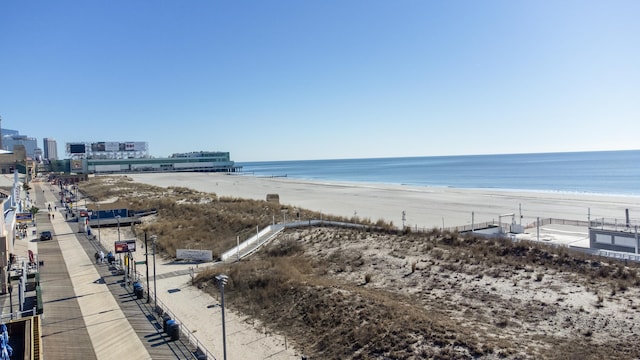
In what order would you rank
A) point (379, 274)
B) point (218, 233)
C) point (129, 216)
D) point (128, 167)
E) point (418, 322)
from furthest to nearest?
1. point (128, 167)
2. point (129, 216)
3. point (218, 233)
4. point (379, 274)
5. point (418, 322)

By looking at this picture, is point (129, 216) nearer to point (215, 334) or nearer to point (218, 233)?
point (218, 233)

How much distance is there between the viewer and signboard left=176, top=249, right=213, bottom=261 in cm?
3459

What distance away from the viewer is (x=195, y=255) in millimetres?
35062

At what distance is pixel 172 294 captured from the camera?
27.0 m

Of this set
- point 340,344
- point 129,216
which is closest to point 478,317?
point 340,344

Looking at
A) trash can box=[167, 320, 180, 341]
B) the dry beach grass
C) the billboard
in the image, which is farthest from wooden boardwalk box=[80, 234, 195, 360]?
the billboard

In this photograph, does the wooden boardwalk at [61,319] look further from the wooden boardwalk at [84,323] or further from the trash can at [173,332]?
the trash can at [173,332]

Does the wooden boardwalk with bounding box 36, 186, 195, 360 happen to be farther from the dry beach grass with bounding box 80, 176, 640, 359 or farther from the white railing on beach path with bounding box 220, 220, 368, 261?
the white railing on beach path with bounding box 220, 220, 368, 261

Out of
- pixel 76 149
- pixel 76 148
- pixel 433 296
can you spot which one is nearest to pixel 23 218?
pixel 433 296

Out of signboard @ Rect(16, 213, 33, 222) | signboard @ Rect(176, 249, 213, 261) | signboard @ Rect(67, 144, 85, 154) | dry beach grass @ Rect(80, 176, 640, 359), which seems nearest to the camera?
dry beach grass @ Rect(80, 176, 640, 359)

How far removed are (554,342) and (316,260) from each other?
1702cm

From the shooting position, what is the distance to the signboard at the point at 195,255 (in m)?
34.6

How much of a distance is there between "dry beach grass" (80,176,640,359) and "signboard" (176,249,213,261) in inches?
78.7

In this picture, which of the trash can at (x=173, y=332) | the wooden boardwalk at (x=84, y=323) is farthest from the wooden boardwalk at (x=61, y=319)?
the trash can at (x=173, y=332)
